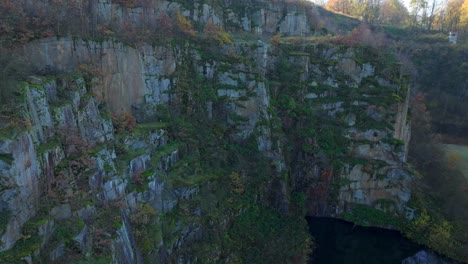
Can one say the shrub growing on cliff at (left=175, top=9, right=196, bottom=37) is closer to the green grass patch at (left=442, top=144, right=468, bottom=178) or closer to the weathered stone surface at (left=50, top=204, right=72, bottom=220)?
the weathered stone surface at (left=50, top=204, right=72, bottom=220)

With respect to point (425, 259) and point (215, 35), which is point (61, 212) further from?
point (425, 259)

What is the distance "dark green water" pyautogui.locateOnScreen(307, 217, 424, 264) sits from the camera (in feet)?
72.0

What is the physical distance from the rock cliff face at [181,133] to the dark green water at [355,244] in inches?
57.4

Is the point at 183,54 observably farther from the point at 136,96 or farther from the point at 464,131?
the point at 464,131

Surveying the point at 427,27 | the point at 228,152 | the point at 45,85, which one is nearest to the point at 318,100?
the point at 228,152

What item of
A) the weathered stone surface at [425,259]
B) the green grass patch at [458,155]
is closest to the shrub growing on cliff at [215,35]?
the weathered stone surface at [425,259]

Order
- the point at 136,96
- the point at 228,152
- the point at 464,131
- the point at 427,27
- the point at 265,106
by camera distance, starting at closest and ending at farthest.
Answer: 1. the point at 136,96
2. the point at 228,152
3. the point at 265,106
4. the point at 464,131
5. the point at 427,27

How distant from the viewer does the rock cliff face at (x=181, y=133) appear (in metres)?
12.0

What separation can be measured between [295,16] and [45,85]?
26.5m

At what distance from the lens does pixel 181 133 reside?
20.0 meters

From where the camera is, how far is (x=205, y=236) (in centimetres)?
1802

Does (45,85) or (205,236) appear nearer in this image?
(45,85)

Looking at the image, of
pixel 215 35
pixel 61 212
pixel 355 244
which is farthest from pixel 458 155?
pixel 61 212

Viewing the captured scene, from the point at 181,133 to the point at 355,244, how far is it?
13.6 metres
